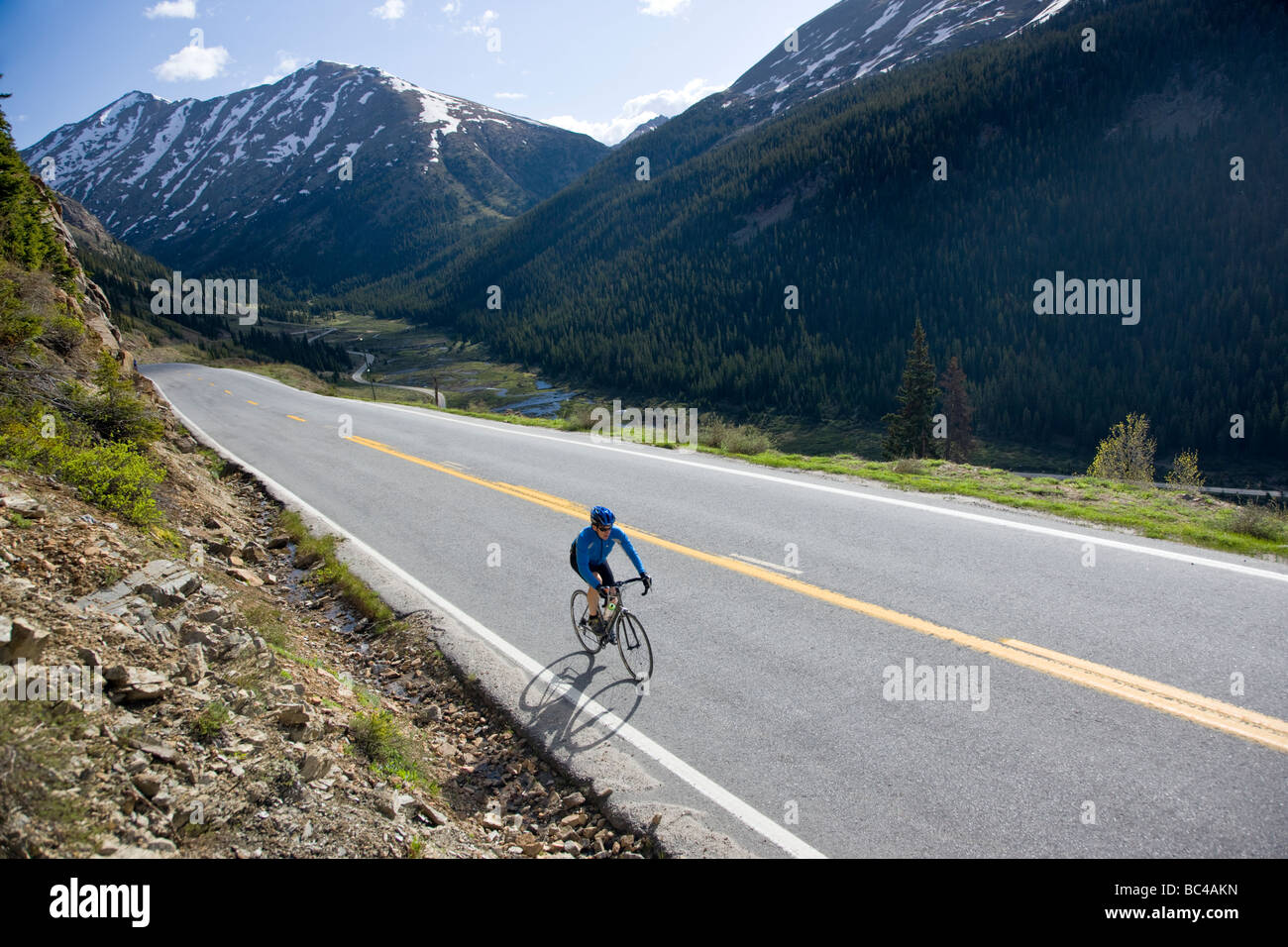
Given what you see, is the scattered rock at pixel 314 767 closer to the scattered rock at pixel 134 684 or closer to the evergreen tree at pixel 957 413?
the scattered rock at pixel 134 684

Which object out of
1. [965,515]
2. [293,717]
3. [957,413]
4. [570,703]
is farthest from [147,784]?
[957,413]

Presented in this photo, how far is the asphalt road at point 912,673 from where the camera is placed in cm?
414

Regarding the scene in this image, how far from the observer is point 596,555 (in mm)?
6809

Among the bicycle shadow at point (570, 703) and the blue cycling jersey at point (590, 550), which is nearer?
the bicycle shadow at point (570, 703)

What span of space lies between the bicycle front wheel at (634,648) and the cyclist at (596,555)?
13 cm

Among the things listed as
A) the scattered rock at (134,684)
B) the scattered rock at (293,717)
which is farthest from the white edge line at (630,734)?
the scattered rock at (134,684)

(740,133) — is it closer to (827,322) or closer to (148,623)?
(827,322)

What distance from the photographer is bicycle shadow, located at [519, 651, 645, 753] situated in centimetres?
562

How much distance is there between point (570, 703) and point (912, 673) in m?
3.23

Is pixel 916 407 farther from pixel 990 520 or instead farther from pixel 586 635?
pixel 586 635

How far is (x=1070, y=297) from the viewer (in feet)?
278

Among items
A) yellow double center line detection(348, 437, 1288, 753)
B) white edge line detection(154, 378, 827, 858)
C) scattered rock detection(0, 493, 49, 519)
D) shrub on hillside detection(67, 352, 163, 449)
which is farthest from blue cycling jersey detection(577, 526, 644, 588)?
shrub on hillside detection(67, 352, 163, 449)

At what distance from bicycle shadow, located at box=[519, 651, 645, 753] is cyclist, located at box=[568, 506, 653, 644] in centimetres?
43
